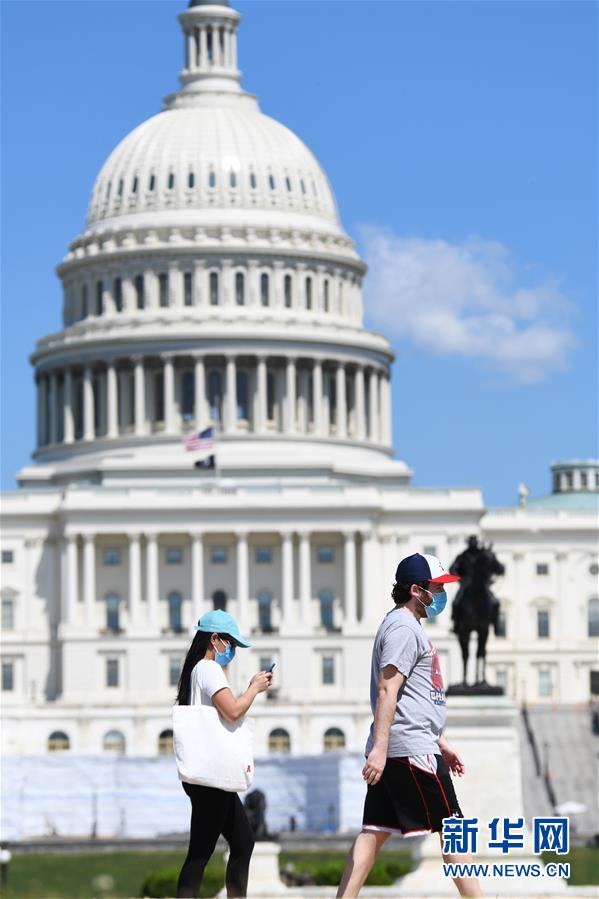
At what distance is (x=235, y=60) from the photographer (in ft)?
533

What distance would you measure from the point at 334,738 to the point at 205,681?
99.2 meters

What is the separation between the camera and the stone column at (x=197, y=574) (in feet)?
443

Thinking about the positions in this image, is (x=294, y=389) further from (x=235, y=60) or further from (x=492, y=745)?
(x=492, y=745)

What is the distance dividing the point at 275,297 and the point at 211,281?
12.5 ft

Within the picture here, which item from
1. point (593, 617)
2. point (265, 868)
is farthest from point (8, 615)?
point (265, 868)

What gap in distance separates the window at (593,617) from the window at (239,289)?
26.6 m

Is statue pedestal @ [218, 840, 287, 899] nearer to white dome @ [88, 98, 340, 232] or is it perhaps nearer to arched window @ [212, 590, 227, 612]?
arched window @ [212, 590, 227, 612]

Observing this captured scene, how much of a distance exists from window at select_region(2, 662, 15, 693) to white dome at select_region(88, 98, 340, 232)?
2973cm

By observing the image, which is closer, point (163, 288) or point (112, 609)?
point (112, 609)

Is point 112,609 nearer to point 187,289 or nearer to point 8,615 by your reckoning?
point 8,615

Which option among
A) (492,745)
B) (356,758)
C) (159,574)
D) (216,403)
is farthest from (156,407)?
(492,745)

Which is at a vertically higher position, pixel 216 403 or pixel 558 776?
pixel 216 403

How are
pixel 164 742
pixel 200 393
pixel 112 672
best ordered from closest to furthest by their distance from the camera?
pixel 164 742 → pixel 112 672 → pixel 200 393

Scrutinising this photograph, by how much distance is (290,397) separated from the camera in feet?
489
